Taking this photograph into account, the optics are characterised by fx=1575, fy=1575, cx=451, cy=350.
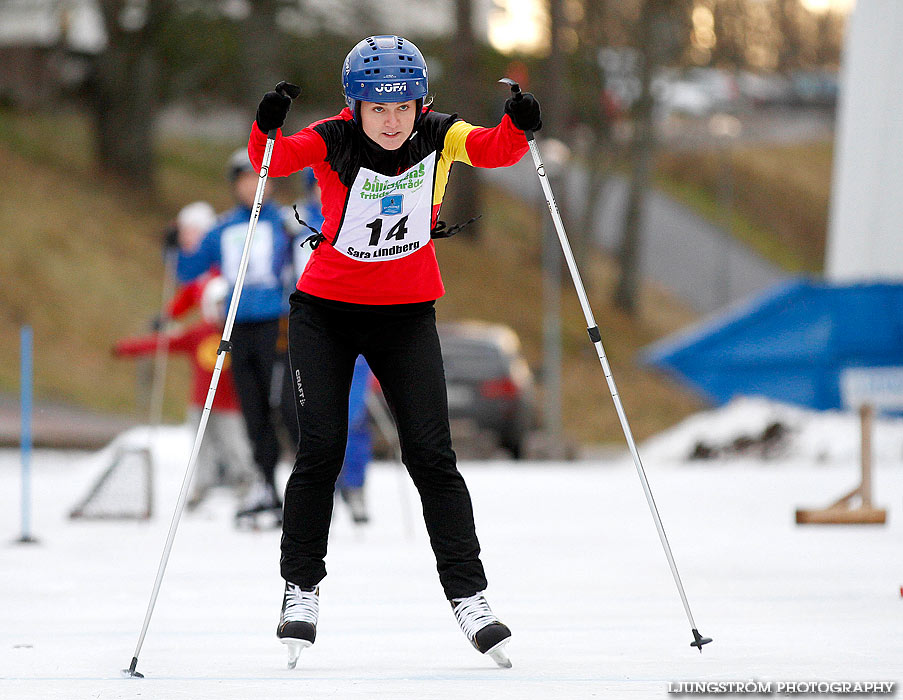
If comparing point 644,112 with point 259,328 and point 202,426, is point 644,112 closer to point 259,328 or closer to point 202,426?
point 259,328

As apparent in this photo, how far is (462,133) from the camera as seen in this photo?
4.65 metres

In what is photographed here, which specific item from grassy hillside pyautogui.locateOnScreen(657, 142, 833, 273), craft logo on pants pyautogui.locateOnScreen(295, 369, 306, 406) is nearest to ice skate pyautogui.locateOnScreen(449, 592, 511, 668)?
craft logo on pants pyautogui.locateOnScreen(295, 369, 306, 406)

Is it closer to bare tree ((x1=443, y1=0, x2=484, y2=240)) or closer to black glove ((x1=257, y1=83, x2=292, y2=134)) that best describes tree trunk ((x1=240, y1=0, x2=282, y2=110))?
bare tree ((x1=443, y1=0, x2=484, y2=240))

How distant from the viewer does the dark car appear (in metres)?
17.4

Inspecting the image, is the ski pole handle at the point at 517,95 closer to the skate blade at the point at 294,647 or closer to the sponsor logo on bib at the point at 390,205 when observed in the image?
the sponsor logo on bib at the point at 390,205

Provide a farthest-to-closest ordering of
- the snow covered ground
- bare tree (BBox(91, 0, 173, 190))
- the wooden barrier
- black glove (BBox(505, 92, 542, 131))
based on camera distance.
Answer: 1. bare tree (BBox(91, 0, 173, 190))
2. the wooden barrier
3. black glove (BBox(505, 92, 542, 131))
4. the snow covered ground

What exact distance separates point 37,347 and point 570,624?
66.0 feet

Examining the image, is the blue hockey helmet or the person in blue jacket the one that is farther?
the person in blue jacket

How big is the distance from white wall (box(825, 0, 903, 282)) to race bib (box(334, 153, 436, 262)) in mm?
11712

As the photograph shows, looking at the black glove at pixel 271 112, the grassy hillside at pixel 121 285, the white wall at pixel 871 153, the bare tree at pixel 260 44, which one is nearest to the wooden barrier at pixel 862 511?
the black glove at pixel 271 112

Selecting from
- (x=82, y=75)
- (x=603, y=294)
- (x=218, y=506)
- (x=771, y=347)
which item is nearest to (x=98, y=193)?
(x=82, y=75)

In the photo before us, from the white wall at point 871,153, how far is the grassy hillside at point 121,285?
680 cm

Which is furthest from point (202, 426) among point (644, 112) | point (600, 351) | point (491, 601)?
point (644, 112)

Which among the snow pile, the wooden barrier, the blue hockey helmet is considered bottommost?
the snow pile
